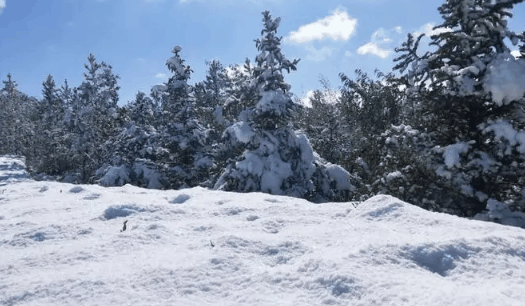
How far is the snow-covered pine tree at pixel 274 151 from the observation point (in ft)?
42.1

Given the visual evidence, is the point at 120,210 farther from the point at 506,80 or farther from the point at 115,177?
the point at 115,177

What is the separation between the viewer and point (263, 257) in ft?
11.9

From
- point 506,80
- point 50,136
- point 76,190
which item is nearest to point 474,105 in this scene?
point 506,80

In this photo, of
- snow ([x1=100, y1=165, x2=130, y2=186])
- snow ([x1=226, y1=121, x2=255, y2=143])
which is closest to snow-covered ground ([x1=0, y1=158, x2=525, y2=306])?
snow ([x1=226, y1=121, x2=255, y2=143])

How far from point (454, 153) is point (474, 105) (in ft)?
5.70

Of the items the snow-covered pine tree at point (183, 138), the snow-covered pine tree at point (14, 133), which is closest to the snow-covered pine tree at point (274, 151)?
the snow-covered pine tree at point (183, 138)

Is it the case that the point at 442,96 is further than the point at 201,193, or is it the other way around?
the point at 442,96

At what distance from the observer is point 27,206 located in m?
6.32

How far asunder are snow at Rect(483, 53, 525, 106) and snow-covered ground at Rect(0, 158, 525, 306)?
4.16 meters

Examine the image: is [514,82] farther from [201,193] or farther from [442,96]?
[201,193]

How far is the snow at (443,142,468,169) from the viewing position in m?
7.46

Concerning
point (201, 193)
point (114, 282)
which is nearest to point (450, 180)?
point (201, 193)

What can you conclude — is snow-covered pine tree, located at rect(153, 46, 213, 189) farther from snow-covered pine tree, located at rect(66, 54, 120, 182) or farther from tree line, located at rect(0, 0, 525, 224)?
snow-covered pine tree, located at rect(66, 54, 120, 182)

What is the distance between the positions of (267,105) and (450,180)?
21.3 feet
